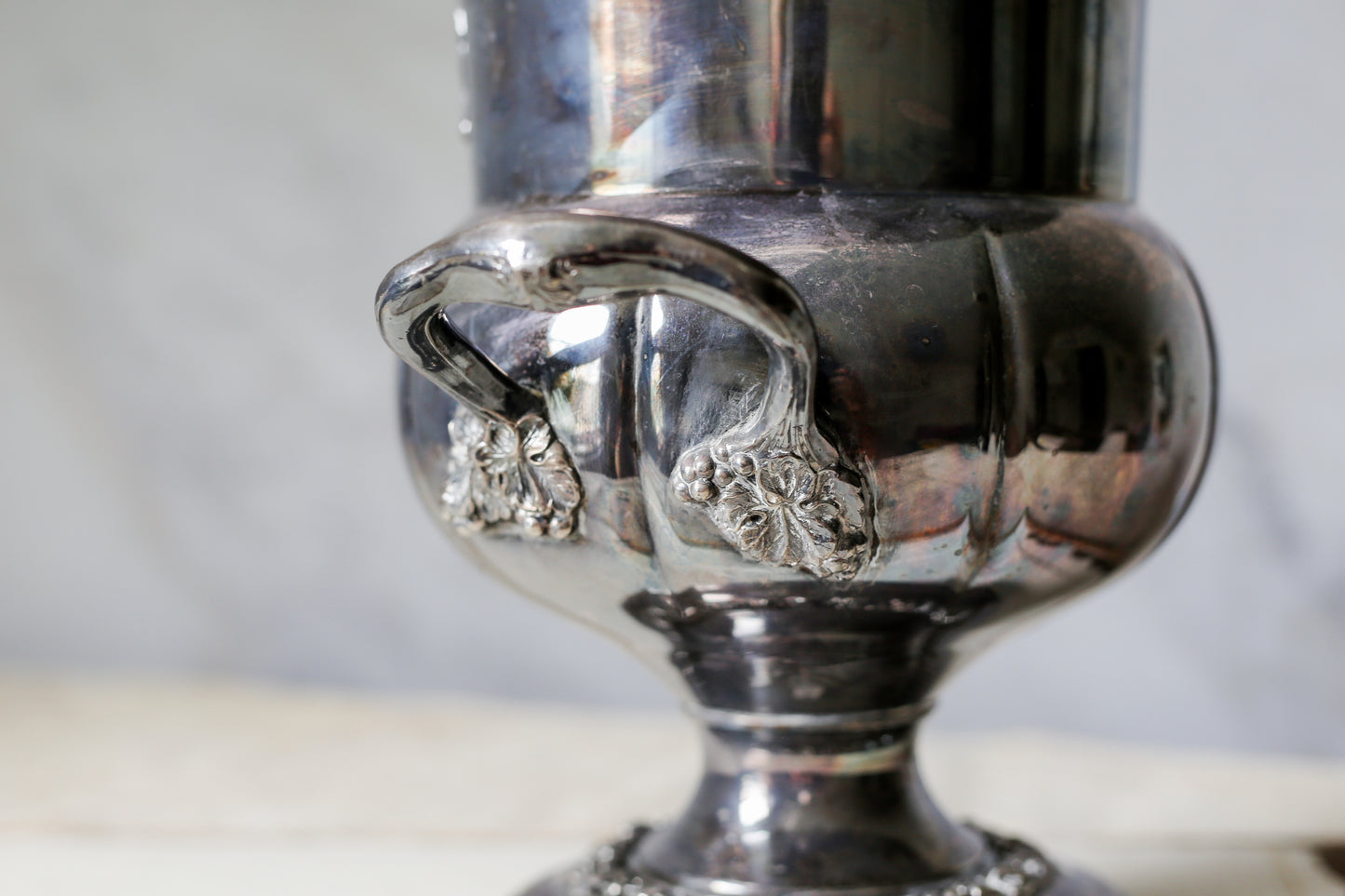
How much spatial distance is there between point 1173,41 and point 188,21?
833mm

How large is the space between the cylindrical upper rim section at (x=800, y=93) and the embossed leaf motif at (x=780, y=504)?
0.36 feet

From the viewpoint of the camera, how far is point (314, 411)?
1.32 metres

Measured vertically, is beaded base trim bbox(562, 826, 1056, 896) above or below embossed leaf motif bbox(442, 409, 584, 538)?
below

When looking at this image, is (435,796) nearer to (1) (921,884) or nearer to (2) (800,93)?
(1) (921,884)

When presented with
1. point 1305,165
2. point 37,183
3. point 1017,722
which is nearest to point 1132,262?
point 1305,165

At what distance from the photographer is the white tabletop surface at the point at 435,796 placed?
836 mm

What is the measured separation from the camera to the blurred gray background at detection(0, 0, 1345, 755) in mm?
1142

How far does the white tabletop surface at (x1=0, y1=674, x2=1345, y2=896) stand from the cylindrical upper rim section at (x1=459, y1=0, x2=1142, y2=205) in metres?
0.45

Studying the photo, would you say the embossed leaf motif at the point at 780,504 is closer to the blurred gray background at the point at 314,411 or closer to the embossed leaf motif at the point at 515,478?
the embossed leaf motif at the point at 515,478

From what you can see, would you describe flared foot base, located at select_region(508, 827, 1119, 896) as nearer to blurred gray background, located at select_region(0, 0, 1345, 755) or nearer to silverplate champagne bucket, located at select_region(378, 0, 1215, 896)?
silverplate champagne bucket, located at select_region(378, 0, 1215, 896)

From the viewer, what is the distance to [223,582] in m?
1.35

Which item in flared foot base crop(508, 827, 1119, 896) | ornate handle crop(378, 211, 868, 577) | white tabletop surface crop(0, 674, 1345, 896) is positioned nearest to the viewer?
ornate handle crop(378, 211, 868, 577)

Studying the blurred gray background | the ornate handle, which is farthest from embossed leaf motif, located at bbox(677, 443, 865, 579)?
the blurred gray background

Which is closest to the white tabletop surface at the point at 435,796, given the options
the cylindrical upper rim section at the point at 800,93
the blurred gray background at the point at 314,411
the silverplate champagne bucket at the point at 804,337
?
the blurred gray background at the point at 314,411
